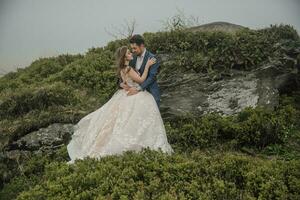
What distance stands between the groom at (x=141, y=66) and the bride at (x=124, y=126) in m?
0.11

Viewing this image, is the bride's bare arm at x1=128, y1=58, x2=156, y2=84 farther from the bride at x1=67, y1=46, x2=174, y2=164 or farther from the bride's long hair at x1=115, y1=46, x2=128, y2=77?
the bride's long hair at x1=115, y1=46, x2=128, y2=77

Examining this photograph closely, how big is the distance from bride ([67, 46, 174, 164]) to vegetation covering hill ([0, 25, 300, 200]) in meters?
0.50

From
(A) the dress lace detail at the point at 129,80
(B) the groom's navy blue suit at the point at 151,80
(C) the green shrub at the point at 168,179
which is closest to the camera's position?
(C) the green shrub at the point at 168,179

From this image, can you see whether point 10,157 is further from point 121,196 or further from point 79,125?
point 121,196

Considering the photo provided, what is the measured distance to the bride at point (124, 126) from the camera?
38.8ft

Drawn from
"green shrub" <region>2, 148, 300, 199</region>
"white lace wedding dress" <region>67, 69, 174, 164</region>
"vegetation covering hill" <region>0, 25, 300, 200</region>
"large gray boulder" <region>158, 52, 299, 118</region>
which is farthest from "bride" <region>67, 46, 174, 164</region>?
"large gray boulder" <region>158, 52, 299, 118</region>

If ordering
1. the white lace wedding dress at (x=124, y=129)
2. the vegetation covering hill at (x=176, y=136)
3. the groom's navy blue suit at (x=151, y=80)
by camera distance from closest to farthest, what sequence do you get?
1. the vegetation covering hill at (x=176, y=136)
2. the white lace wedding dress at (x=124, y=129)
3. the groom's navy blue suit at (x=151, y=80)

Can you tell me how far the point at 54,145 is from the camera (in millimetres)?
14164

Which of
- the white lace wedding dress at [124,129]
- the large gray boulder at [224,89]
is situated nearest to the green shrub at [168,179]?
the white lace wedding dress at [124,129]

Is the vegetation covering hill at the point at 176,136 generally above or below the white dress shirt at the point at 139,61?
Answer: below

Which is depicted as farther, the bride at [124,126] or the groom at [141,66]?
the groom at [141,66]

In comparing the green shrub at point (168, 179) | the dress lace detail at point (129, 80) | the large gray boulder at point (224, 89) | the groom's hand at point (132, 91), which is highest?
the dress lace detail at point (129, 80)

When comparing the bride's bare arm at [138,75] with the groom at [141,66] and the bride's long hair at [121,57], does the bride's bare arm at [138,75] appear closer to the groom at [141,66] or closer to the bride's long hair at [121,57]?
the groom at [141,66]

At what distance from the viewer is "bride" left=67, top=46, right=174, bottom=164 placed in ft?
38.8
